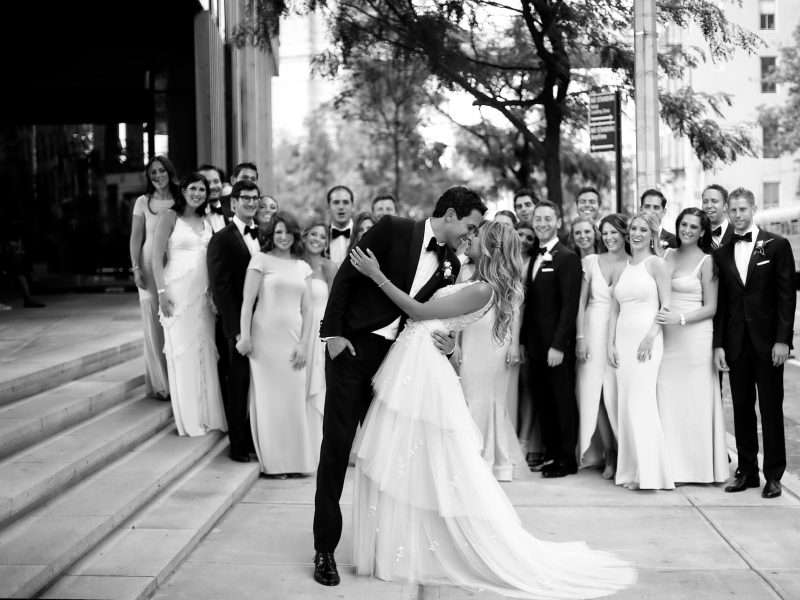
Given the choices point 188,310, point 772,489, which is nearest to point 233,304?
point 188,310

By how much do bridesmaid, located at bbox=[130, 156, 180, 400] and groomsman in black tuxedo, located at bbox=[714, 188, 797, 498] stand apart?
4.69 m

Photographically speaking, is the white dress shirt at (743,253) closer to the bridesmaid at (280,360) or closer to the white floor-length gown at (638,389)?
the white floor-length gown at (638,389)

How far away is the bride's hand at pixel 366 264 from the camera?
16.3ft

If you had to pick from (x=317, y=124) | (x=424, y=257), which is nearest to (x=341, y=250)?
(x=424, y=257)

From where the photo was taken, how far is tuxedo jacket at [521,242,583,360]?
7867 millimetres

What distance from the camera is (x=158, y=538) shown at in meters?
5.52

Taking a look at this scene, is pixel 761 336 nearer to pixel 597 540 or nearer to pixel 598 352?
pixel 598 352

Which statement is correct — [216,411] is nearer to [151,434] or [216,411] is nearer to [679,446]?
[151,434]

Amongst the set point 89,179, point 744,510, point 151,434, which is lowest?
point 744,510

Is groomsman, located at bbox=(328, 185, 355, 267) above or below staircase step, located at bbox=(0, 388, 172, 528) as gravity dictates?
above

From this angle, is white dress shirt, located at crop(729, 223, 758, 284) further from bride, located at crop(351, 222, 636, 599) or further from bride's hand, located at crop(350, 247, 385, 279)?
bride's hand, located at crop(350, 247, 385, 279)

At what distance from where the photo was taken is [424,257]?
5.11 metres

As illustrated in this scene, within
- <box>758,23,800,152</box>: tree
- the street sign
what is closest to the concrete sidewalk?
the street sign

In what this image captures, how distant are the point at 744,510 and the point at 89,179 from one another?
617 inches
